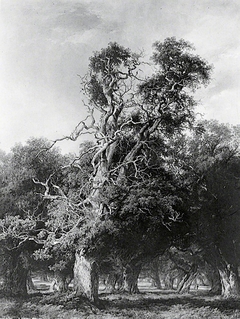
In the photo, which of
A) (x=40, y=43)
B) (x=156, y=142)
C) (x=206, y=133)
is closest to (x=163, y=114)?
(x=156, y=142)

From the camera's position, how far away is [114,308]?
522 inches

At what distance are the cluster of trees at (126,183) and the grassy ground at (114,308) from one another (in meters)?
1.01

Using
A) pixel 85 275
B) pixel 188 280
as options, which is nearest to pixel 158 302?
pixel 85 275

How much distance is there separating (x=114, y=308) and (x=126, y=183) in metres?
5.16

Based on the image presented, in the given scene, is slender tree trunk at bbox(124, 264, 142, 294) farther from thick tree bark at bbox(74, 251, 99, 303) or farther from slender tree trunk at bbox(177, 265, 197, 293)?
thick tree bark at bbox(74, 251, 99, 303)

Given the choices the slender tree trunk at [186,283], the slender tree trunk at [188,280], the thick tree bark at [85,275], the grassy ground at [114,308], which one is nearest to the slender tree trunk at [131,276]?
the slender tree trunk at [186,283]

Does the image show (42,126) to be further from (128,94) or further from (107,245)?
(107,245)

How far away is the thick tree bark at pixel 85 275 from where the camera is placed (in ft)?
46.6

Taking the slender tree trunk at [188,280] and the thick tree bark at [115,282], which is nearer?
the thick tree bark at [115,282]

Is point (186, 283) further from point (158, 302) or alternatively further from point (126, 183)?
point (126, 183)

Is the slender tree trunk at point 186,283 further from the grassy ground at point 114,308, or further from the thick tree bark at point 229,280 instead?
the grassy ground at point 114,308

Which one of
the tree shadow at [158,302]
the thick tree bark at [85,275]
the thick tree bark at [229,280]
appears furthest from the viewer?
the thick tree bark at [229,280]

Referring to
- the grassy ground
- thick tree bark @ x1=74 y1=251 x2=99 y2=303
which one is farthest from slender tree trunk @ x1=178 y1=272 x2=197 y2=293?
thick tree bark @ x1=74 y1=251 x2=99 y2=303

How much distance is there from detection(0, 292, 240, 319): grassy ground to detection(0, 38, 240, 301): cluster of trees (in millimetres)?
1008
